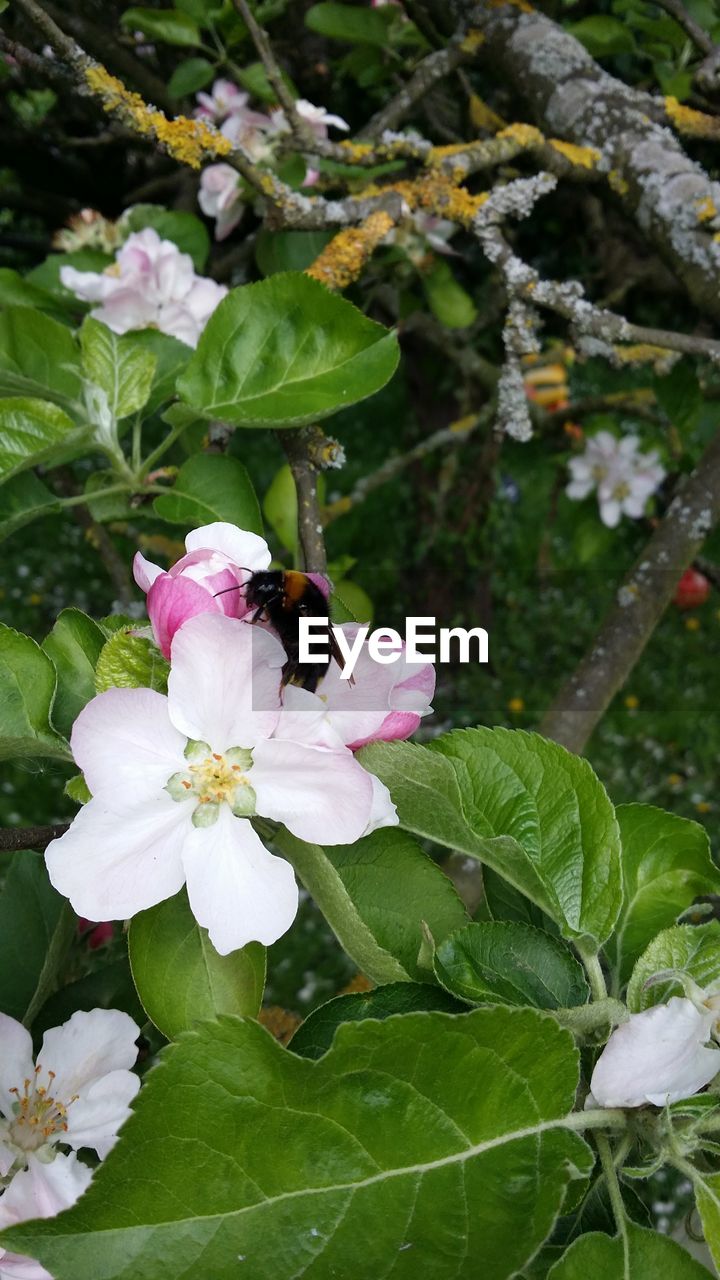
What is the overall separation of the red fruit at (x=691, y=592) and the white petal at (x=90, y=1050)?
311 cm

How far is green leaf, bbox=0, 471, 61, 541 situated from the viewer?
0.97 meters

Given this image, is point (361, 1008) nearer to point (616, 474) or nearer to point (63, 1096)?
point (63, 1096)

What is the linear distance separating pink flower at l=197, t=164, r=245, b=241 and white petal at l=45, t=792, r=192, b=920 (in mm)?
1173

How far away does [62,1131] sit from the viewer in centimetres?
75

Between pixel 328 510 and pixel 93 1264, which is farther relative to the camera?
pixel 328 510

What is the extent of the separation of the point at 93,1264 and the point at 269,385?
71cm

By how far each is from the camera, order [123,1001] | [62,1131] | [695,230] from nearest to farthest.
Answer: [62,1131]
[123,1001]
[695,230]

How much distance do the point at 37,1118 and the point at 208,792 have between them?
0.32 m

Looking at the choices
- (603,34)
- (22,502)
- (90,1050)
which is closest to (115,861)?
Answer: (90,1050)

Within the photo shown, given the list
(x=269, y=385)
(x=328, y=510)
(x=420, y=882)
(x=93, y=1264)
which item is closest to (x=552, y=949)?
(x=420, y=882)

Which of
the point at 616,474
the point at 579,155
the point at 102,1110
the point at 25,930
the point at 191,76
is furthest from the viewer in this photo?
the point at 616,474

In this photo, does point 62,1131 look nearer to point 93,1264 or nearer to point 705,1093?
point 93,1264

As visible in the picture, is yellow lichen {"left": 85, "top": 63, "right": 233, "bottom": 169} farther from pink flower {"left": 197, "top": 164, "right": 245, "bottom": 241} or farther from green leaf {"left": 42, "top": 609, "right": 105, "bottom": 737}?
green leaf {"left": 42, "top": 609, "right": 105, "bottom": 737}

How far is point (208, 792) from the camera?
2.09ft
